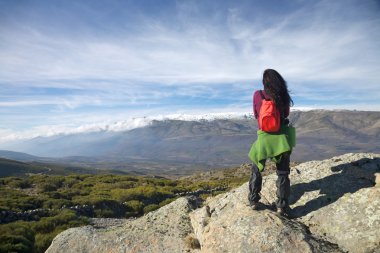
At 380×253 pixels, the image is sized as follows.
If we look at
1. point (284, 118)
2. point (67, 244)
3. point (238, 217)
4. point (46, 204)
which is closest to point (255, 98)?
point (284, 118)

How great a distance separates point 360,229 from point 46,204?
86.4 feet

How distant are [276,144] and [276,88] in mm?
1703

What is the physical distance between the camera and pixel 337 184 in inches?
480

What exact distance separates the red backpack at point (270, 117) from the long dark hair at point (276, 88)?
0.68 ft

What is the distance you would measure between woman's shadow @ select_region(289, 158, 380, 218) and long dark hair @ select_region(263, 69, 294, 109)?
3.43 meters

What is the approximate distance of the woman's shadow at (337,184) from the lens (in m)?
11.4

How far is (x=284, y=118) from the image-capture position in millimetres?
11000

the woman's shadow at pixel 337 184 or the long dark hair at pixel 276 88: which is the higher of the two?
the long dark hair at pixel 276 88

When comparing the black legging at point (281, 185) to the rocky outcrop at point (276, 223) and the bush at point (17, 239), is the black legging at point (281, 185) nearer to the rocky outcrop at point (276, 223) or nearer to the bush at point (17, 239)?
the rocky outcrop at point (276, 223)

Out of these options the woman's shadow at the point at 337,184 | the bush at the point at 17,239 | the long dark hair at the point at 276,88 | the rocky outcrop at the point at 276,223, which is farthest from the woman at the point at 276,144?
the bush at the point at 17,239

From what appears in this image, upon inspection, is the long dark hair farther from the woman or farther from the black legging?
the black legging

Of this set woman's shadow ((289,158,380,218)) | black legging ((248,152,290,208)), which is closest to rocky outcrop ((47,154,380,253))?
woman's shadow ((289,158,380,218))

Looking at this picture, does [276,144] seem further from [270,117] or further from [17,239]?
[17,239]

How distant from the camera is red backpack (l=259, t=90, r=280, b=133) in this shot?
10555mm
